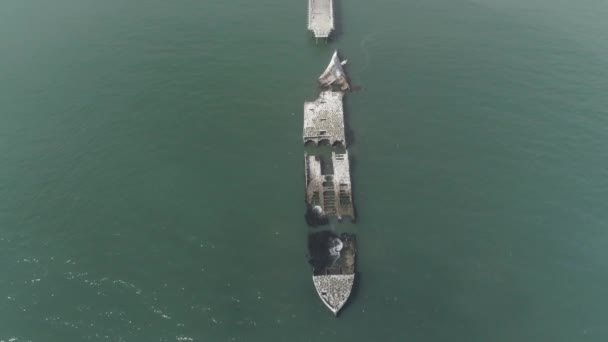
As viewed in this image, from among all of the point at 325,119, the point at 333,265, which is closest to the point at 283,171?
the point at 325,119

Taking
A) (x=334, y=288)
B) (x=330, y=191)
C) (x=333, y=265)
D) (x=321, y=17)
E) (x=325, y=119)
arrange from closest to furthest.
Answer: (x=334, y=288) < (x=333, y=265) < (x=330, y=191) < (x=325, y=119) < (x=321, y=17)

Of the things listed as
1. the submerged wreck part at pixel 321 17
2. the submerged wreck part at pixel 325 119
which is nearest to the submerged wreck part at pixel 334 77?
the submerged wreck part at pixel 325 119

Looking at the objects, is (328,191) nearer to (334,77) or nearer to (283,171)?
(283,171)

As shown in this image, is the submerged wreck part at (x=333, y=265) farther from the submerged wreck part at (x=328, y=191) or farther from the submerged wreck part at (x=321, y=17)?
the submerged wreck part at (x=321, y=17)

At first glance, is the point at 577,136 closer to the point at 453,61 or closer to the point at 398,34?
the point at 453,61

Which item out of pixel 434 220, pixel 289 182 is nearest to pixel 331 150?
pixel 289 182

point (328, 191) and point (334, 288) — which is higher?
point (328, 191)

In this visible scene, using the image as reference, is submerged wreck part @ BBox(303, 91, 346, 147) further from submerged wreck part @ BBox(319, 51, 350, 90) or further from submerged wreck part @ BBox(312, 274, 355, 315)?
submerged wreck part @ BBox(312, 274, 355, 315)
